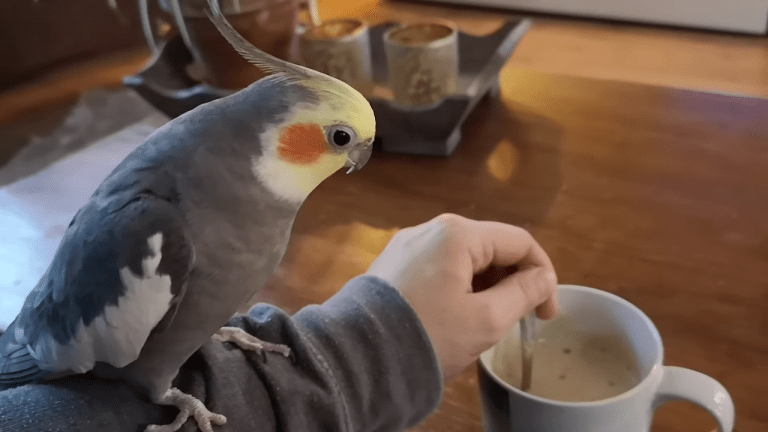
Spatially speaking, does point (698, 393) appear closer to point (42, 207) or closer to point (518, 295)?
point (518, 295)

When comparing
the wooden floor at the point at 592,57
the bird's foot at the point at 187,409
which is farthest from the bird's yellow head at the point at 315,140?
the wooden floor at the point at 592,57

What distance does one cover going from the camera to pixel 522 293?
1.41 feet

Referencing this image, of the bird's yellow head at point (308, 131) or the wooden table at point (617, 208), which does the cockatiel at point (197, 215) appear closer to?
the bird's yellow head at point (308, 131)

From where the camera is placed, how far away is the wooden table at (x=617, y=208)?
0.48 m

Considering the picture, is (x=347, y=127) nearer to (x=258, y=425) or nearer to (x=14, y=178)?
(x=258, y=425)

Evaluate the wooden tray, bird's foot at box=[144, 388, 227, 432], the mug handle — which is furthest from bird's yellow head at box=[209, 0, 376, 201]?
the wooden tray

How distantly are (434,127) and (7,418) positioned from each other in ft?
1.70

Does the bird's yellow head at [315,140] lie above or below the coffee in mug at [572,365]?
above

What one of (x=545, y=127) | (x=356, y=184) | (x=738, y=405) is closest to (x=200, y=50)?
(x=356, y=184)

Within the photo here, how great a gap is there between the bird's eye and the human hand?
0.61 ft

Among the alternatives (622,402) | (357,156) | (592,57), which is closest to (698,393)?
(622,402)

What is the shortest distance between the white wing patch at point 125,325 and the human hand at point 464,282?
0.20 meters

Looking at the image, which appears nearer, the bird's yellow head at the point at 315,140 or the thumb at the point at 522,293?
the bird's yellow head at the point at 315,140

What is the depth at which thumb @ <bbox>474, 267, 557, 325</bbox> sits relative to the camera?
42cm
